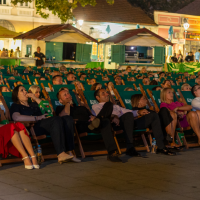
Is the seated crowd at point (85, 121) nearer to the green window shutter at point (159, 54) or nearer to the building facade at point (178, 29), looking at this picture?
the green window shutter at point (159, 54)

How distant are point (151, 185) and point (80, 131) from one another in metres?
2.06

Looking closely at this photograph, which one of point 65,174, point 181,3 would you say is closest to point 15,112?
point 65,174

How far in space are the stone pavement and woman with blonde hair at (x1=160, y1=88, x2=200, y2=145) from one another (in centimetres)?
117

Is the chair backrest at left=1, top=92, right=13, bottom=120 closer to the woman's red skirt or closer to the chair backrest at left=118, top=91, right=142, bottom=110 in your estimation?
the woman's red skirt

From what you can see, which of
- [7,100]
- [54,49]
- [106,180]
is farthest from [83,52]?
[106,180]

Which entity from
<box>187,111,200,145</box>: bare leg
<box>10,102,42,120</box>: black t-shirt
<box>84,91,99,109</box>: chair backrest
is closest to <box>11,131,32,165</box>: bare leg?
<box>10,102,42,120</box>: black t-shirt

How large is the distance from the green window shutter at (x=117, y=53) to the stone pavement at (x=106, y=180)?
2368cm

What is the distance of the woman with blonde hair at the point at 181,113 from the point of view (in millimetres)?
7698

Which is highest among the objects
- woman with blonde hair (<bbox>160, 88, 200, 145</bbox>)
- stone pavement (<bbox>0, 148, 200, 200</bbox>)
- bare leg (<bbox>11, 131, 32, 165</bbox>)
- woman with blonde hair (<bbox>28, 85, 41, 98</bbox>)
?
woman with blonde hair (<bbox>28, 85, 41, 98</bbox>)

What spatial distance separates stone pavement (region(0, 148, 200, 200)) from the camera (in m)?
4.61

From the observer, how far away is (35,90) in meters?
7.40

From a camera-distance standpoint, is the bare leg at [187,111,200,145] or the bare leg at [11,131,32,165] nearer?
the bare leg at [11,131,32,165]

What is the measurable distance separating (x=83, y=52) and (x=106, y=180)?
25.3 meters

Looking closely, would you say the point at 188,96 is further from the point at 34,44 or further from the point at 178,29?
the point at 178,29
